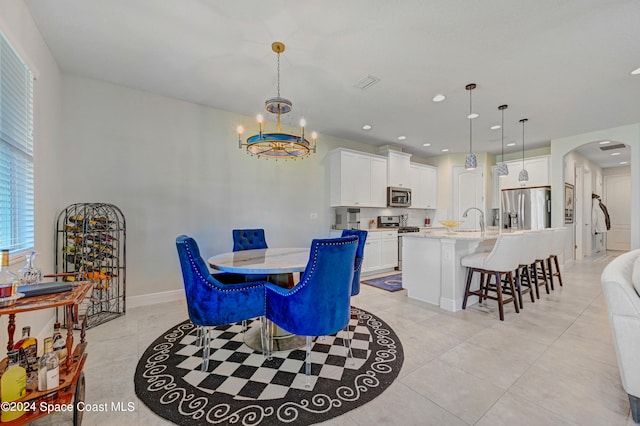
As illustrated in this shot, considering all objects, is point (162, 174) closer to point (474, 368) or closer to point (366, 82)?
point (366, 82)

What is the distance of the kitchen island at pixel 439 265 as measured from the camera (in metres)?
3.23

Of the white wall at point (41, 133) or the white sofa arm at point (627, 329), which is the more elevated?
the white wall at point (41, 133)

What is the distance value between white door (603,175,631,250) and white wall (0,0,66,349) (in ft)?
43.7

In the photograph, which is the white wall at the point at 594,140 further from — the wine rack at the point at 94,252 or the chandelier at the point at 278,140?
the wine rack at the point at 94,252

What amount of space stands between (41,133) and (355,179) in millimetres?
4316

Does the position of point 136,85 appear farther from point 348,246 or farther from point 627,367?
point 627,367

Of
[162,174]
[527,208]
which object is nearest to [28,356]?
[162,174]

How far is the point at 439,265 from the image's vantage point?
3.37 m

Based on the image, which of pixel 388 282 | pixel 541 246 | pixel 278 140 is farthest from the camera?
pixel 388 282

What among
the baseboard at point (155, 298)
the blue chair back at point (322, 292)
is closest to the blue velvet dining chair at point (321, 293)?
the blue chair back at point (322, 292)

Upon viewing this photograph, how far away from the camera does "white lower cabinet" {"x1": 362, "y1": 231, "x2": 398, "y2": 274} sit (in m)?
5.06

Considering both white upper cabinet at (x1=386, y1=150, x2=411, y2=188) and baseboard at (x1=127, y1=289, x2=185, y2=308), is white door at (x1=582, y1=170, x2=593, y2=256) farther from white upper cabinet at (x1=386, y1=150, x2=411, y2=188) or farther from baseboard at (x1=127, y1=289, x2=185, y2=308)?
baseboard at (x1=127, y1=289, x2=185, y2=308)

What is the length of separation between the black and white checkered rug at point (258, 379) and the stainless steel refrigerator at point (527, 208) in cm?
534

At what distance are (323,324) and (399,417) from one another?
0.67 m
